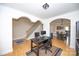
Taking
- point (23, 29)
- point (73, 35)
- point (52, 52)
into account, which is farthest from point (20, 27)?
point (73, 35)

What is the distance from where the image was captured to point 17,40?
1.62m

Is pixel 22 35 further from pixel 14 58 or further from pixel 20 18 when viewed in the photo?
pixel 14 58

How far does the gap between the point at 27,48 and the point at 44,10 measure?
744 mm

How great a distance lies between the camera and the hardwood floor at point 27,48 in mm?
1578

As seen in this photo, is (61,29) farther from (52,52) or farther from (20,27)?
(20,27)

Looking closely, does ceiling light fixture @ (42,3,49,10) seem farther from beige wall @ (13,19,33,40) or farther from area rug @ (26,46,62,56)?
area rug @ (26,46,62,56)

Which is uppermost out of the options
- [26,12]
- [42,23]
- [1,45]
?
[26,12]

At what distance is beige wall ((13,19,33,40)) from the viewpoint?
160 centimetres

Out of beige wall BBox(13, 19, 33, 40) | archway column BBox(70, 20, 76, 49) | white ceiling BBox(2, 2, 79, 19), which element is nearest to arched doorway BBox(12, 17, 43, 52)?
beige wall BBox(13, 19, 33, 40)

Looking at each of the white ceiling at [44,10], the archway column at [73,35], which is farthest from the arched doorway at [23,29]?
the archway column at [73,35]

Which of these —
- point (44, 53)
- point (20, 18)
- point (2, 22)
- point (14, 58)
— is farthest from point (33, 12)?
point (14, 58)

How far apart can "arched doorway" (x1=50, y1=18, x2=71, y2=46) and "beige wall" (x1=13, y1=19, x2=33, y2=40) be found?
0.44 meters

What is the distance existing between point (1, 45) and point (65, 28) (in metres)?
1.17

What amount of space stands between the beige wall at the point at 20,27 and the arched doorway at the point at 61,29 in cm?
44
